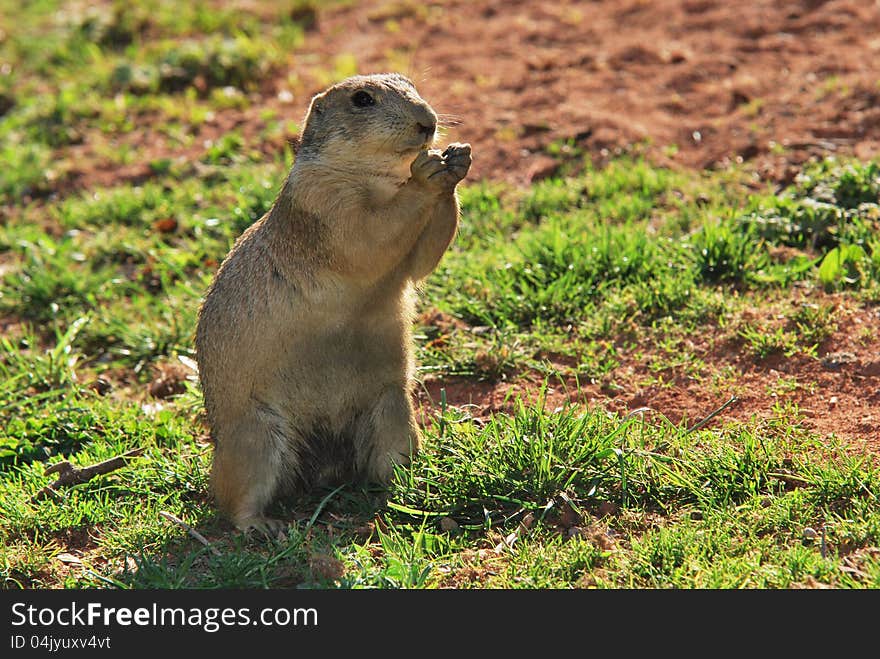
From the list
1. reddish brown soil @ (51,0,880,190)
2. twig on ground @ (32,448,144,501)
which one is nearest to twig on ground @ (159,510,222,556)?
twig on ground @ (32,448,144,501)

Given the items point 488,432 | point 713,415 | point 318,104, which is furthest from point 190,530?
point 713,415

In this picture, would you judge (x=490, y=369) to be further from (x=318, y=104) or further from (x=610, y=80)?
(x=610, y=80)

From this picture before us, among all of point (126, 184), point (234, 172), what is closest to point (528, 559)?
point (234, 172)

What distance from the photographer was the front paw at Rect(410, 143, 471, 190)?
4.10 meters

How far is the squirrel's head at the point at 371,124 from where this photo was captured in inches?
162

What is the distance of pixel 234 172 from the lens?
698 cm

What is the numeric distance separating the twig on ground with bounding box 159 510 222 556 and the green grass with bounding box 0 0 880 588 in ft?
0.11

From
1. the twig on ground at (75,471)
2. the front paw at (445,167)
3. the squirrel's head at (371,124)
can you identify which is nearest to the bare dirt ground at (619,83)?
the front paw at (445,167)

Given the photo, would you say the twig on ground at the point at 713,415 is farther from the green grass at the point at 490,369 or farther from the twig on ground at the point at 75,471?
the twig on ground at the point at 75,471

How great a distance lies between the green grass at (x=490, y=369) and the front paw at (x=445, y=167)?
3.10 feet

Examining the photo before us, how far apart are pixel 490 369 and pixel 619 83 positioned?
3.05 metres

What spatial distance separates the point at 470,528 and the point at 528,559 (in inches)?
12.3

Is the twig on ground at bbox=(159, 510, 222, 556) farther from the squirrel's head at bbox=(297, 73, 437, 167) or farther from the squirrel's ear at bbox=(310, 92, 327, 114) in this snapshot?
the squirrel's ear at bbox=(310, 92, 327, 114)

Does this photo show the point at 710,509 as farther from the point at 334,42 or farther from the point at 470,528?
the point at 334,42
